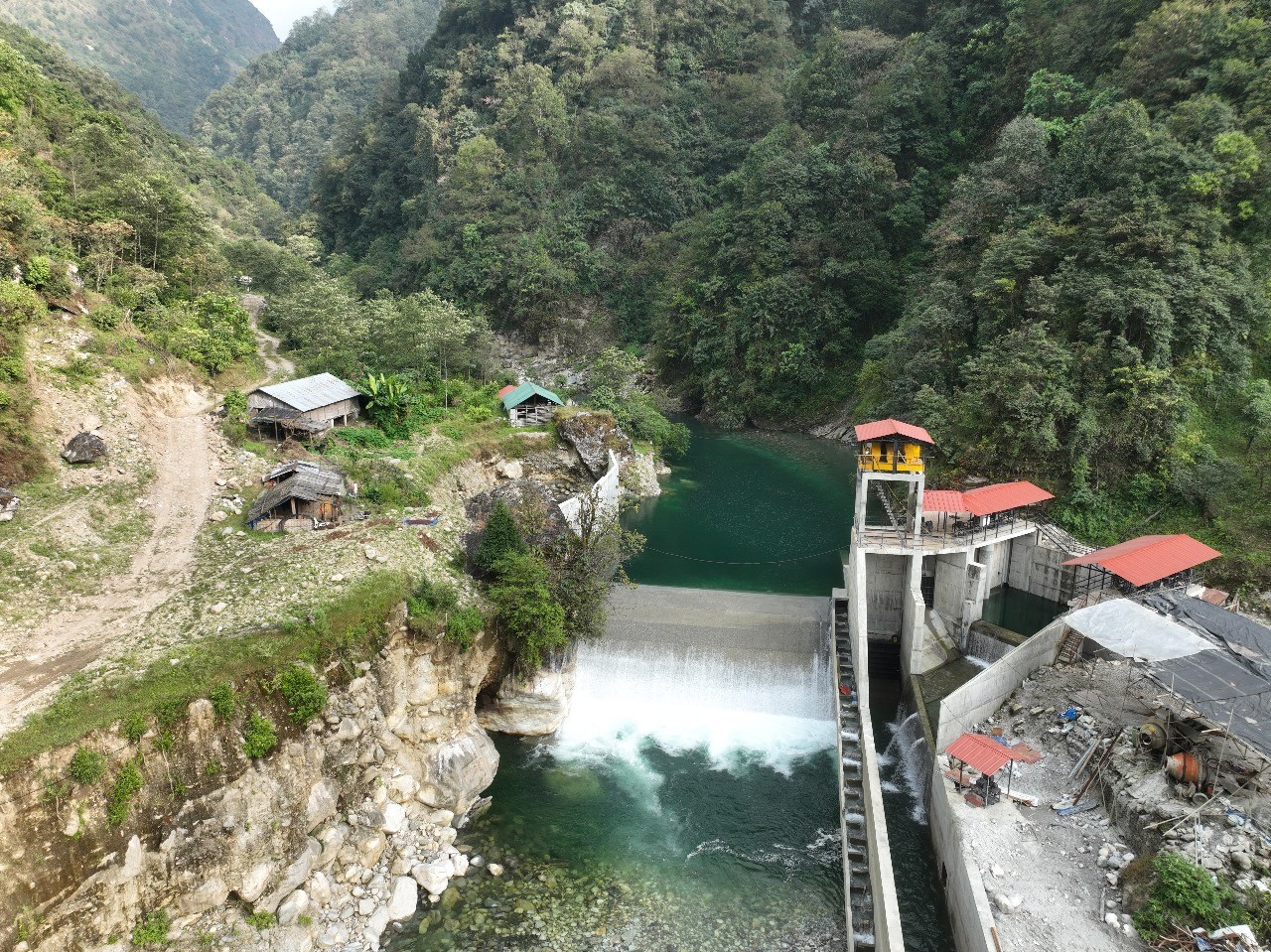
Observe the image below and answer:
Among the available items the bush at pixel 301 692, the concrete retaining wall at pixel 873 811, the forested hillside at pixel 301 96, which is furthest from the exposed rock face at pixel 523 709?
the forested hillside at pixel 301 96

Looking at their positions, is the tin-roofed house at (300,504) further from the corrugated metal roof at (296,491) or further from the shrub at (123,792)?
the shrub at (123,792)

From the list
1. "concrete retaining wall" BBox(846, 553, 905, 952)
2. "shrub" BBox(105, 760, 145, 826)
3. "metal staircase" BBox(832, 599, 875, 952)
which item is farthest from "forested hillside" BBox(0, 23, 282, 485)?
"concrete retaining wall" BBox(846, 553, 905, 952)

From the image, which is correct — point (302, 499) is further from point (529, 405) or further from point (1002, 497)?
point (1002, 497)

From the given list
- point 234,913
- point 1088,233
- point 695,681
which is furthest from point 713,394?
point 234,913

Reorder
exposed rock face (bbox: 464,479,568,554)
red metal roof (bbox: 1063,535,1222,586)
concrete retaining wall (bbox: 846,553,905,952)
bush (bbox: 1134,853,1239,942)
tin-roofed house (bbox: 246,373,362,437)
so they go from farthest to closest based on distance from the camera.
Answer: tin-roofed house (bbox: 246,373,362,437) → exposed rock face (bbox: 464,479,568,554) → red metal roof (bbox: 1063,535,1222,586) → concrete retaining wall (bbox: 846,553,905,952) → bush (bbox: 1134,853,1239,942)

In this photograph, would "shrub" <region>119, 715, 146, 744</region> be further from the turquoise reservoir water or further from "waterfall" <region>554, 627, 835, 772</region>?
the turquoise reservoir water

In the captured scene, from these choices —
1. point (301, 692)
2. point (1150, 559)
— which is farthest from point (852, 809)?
point (301, 692)

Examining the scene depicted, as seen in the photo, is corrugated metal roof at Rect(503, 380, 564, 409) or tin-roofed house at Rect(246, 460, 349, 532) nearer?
tin-roofed house at Rect(246, 460, 349, 532)
